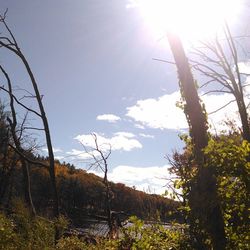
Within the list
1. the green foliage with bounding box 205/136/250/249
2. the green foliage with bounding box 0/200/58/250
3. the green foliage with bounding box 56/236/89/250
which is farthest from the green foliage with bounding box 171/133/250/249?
the green foliage with bounding box 56/236/89/250

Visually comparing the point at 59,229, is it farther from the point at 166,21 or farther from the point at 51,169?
the point at 166,21

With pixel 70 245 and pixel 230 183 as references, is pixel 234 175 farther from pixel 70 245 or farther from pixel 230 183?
pixel 70 245

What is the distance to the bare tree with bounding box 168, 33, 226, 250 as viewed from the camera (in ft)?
14.6

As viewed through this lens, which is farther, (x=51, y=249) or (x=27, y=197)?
(x=27, y=197)

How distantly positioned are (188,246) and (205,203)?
85 centimetres

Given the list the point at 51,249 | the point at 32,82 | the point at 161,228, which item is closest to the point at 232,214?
the point at 161,228

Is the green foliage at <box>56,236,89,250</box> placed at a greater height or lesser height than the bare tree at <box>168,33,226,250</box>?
lesser

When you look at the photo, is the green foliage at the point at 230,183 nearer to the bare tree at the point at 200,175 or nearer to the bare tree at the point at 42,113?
the bare tree at the point at 200,175

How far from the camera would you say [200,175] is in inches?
182

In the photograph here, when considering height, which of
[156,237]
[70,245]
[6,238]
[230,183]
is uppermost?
[230,183]

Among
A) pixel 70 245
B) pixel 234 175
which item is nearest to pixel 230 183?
pixel 234 175

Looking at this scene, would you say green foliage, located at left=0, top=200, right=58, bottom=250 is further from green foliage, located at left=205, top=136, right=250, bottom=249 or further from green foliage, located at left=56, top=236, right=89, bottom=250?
green foliage, located at left=205, top=136, right=250, bottom=249

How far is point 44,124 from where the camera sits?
14227 millimetres

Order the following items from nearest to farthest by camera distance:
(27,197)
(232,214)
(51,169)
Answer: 1. (232,214)
2. (51,169)
3. (27,197)
